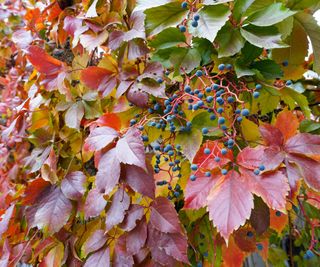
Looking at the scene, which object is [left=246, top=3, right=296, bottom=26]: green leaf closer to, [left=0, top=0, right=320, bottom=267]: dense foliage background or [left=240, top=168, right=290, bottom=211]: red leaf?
[left=0, top=0, right=320, bottom=267]: dense foliage background

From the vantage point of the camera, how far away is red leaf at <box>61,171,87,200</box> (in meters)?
0.69

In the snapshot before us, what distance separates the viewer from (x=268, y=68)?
59cm

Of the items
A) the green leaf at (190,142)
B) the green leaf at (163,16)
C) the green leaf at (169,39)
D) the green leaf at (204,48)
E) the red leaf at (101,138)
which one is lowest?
the green leaf at (190,142)

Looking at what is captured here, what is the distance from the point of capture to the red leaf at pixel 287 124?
1.83ft

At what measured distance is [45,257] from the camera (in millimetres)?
729

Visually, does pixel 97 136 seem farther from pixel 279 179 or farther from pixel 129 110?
pixel 279 179

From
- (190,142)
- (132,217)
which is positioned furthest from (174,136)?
(132,217)

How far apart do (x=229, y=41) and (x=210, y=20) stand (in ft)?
0.17

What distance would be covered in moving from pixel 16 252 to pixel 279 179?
622 mm

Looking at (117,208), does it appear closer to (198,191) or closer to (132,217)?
(132,217)

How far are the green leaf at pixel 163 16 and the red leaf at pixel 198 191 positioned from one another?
0.27 m

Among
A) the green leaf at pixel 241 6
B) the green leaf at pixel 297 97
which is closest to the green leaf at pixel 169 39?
the green leaf at pixel 241 6

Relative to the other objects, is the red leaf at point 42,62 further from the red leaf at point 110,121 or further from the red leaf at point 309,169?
the red leaf at point 309,169

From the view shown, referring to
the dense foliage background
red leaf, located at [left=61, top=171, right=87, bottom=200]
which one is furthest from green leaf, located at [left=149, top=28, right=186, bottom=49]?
red leaf, located at [left=61, top=171, right=87, bottom=200]
